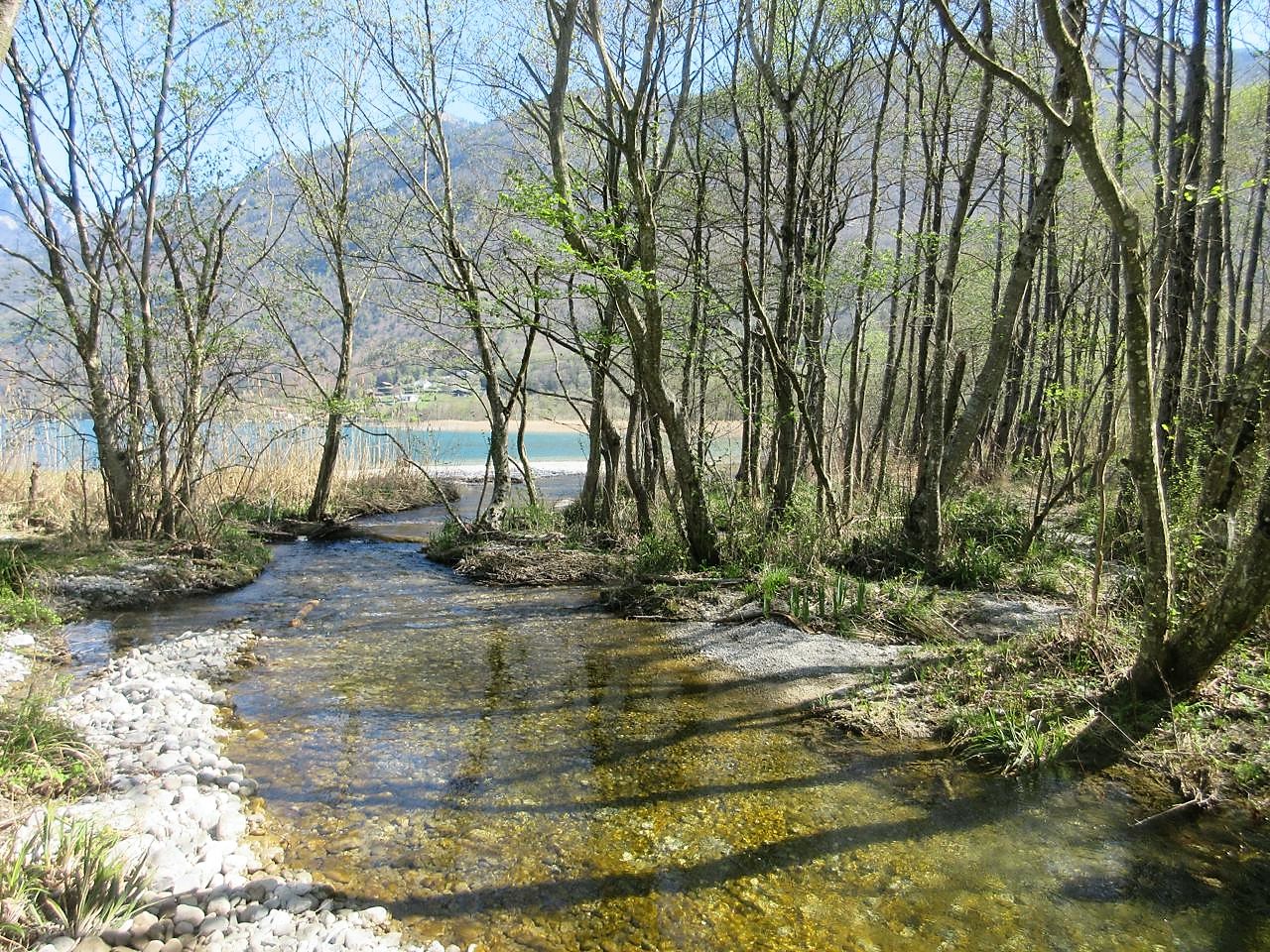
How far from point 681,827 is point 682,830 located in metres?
0.03

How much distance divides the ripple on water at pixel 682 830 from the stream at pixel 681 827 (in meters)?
0.02

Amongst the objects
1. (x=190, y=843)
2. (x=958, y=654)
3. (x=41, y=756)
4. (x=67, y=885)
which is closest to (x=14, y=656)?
(x=41, y=756)

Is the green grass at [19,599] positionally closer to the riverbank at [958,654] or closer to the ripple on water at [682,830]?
the ripple on water at [682,830]

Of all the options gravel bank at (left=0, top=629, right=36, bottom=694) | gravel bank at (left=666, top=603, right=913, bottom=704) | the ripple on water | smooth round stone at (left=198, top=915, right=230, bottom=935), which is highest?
gravel bank at (left=0, top=629, right=36, bottom=694)

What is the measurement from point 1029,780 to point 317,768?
485 cm

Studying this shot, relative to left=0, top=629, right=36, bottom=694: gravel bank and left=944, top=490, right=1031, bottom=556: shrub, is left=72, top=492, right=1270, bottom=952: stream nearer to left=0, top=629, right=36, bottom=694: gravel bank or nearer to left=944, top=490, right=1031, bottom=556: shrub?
left=0, top=629, right=36, bottom=694: gravel bank

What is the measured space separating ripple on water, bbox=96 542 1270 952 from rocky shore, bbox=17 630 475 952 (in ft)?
0.76

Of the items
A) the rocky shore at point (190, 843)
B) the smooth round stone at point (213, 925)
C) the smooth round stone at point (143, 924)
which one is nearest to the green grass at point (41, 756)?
the rocky shore at point (190, 843)

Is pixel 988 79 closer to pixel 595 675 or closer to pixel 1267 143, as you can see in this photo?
pixel 1267 143

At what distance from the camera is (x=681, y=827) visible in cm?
433

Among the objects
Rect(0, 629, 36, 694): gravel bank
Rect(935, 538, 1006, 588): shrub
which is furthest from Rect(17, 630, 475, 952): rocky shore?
Rect(935, 538, 1006, 588): shrub

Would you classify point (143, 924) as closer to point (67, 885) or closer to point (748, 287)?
point (67, 885)

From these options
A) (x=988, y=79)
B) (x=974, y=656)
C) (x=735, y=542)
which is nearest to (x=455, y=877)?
(x=974, y=656)

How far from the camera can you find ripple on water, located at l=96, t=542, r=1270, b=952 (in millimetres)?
3500
